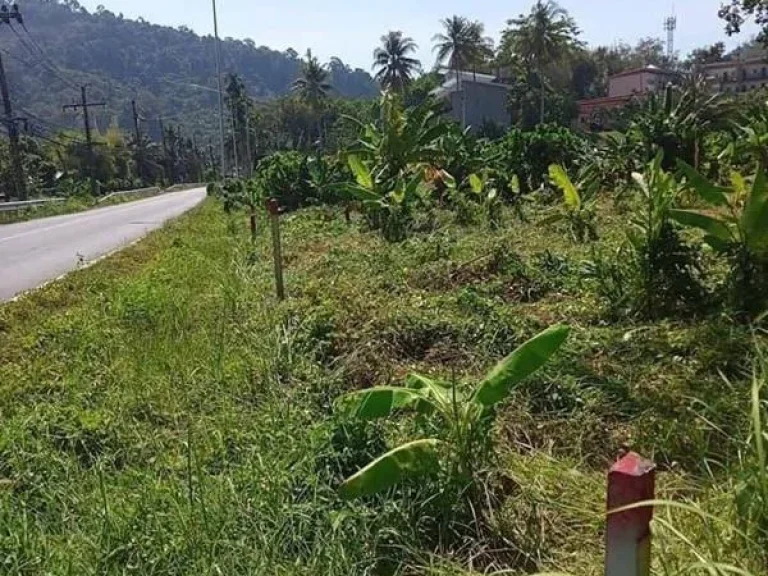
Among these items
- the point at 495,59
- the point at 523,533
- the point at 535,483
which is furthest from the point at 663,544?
the point at 495,59

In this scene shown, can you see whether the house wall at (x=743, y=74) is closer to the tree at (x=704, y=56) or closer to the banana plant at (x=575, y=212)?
the tree at (x=704, y=56)

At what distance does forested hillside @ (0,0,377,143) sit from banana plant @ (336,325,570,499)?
110301 mm

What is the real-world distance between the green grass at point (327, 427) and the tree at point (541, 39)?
145 ft

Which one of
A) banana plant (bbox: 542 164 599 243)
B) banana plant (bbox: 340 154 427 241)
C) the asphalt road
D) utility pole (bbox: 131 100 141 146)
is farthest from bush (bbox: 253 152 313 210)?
utility pole (bbox: 131 100 141 146)

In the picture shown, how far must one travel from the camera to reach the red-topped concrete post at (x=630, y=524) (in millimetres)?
1281

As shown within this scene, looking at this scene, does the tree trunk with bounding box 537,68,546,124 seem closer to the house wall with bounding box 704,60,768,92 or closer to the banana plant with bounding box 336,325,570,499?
the house wall with bounding box 704,60,768,92

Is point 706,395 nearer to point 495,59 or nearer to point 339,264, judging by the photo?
point 339,264

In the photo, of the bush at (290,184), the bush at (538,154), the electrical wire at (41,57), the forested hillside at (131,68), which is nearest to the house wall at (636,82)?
the bush at (290,184)

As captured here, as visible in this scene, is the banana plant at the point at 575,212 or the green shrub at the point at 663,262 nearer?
the green shrub at the point at 663,262

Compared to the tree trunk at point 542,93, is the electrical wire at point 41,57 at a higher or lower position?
higher

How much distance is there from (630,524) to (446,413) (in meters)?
1.41

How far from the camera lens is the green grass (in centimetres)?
236

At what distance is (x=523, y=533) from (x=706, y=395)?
4.78 feet

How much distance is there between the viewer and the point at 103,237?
54.4 feet
